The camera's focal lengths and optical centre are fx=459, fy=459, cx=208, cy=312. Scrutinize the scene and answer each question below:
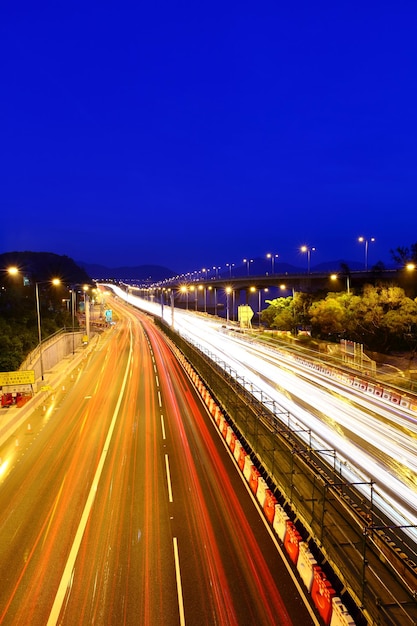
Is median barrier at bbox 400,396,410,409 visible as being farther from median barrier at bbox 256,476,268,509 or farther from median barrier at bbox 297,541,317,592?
median barrier at bbox 297,541,317,592

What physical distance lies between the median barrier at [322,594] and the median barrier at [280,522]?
81.0 inches

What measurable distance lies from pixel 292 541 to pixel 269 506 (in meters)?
2.13

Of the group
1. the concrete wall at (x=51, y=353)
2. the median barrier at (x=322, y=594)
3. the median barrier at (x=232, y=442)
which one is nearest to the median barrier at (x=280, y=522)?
the median barrier at (x=322, y=594)

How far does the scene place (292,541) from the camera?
12.0m

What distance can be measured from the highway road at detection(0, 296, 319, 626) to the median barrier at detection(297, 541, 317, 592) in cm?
26

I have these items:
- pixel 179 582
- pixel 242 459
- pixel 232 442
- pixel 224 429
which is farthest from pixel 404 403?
pixel 179 582

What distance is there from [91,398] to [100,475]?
46.8 ft

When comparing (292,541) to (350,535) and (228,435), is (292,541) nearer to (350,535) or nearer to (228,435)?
(350,535)

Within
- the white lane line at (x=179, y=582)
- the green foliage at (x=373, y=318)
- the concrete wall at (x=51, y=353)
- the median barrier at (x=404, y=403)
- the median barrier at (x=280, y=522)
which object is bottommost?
the white lane line at (x=179, y=582)

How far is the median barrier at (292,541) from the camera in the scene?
11695mm

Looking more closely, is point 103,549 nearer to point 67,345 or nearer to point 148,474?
point 148,474

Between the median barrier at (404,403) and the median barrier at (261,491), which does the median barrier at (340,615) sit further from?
the median barrier at (404,403)

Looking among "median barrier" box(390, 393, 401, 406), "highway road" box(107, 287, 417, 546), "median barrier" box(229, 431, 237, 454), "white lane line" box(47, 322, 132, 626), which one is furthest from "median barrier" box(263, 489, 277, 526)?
"median barrier" box(390, 393, 401, 406)

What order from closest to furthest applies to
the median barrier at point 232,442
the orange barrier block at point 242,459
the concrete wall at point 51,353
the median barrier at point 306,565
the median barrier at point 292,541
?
the median barrier at point 306,565
the median barrier at point 292,541
the orange barrier block at point 242,459
the median barrier at point 232,442
the concrete wall at point 51,353
